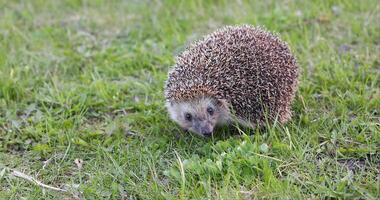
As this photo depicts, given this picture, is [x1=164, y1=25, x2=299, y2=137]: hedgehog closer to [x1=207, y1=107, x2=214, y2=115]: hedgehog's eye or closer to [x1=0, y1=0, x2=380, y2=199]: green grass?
[x1=207, y1=107, x2=214, y2=115]: hedgehog's eye

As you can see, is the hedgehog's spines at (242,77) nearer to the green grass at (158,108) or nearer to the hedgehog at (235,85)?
the hedgehog at (235,85)

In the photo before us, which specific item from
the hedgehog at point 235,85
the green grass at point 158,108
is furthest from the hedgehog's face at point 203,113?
the green grass at point 158,108

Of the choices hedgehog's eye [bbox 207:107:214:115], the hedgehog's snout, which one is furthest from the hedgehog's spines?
the hedgehog's snout

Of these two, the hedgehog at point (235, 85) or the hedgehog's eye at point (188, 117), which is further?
the hedgehog's eye at point (188, 117)

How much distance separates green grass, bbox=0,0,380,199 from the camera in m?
4.30

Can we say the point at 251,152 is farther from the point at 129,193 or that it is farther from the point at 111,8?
the point at 111,8

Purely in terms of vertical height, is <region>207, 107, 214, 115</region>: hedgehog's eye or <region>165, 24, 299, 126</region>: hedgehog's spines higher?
<region>165, 24, 299, 126</region>: hedgehog's spines

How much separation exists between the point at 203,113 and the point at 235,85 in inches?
14.3

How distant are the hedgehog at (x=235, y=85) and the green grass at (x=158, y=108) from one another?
16 cm

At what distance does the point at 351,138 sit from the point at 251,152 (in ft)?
2.92

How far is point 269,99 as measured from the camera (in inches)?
193

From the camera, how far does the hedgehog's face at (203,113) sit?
4961mm

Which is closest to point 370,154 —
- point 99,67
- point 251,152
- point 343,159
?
point 343,159

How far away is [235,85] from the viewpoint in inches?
192
